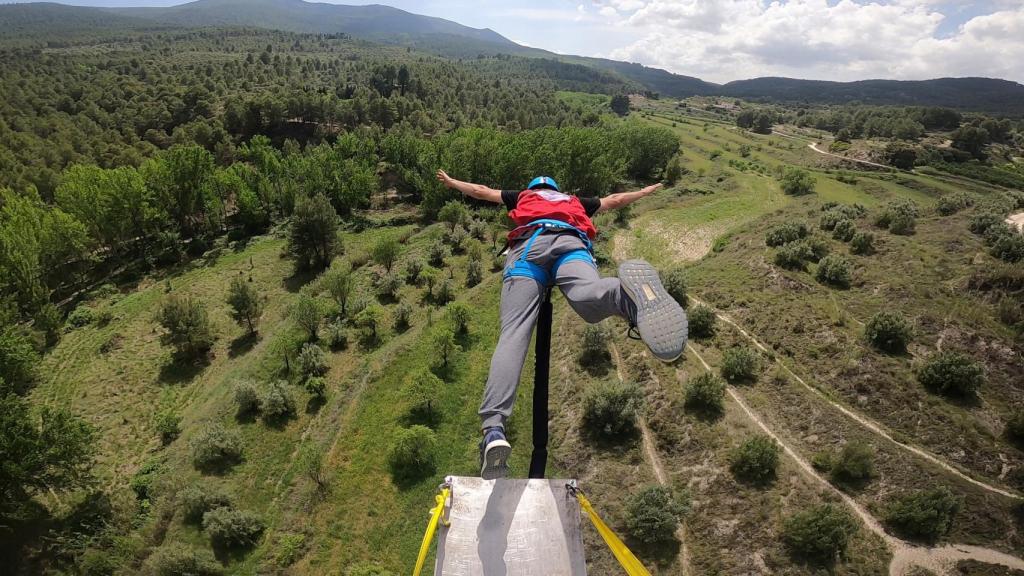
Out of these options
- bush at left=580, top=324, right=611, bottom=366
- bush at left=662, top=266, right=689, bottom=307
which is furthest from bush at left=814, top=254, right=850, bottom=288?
bush at left=580, top=324, right=611, bottom=366

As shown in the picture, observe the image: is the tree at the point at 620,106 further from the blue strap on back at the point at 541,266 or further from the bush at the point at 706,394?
the blue strap on back at the point at 541,266

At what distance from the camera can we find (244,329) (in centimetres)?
3822

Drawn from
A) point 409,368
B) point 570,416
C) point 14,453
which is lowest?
point 14,453

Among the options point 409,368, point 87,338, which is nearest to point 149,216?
point 87,338

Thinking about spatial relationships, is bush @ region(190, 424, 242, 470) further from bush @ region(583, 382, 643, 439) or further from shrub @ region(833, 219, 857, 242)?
shrub @ region(833, 219, 857, 242)

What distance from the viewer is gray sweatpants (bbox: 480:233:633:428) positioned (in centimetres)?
482

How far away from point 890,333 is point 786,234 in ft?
40.6

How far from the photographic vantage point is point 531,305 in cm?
559

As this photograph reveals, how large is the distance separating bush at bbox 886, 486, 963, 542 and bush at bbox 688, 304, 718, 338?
34.3 feet

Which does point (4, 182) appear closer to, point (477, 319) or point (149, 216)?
point (149, 216)

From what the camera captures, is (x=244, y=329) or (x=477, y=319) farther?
(x=244, y=329)

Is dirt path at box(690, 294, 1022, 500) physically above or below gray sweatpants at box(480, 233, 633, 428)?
A: below

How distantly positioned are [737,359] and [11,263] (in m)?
56.2

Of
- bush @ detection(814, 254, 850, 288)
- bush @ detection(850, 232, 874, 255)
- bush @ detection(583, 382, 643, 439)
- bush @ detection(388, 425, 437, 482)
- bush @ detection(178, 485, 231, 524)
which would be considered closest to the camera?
bush @ detection(583, 382, 643, 439)
